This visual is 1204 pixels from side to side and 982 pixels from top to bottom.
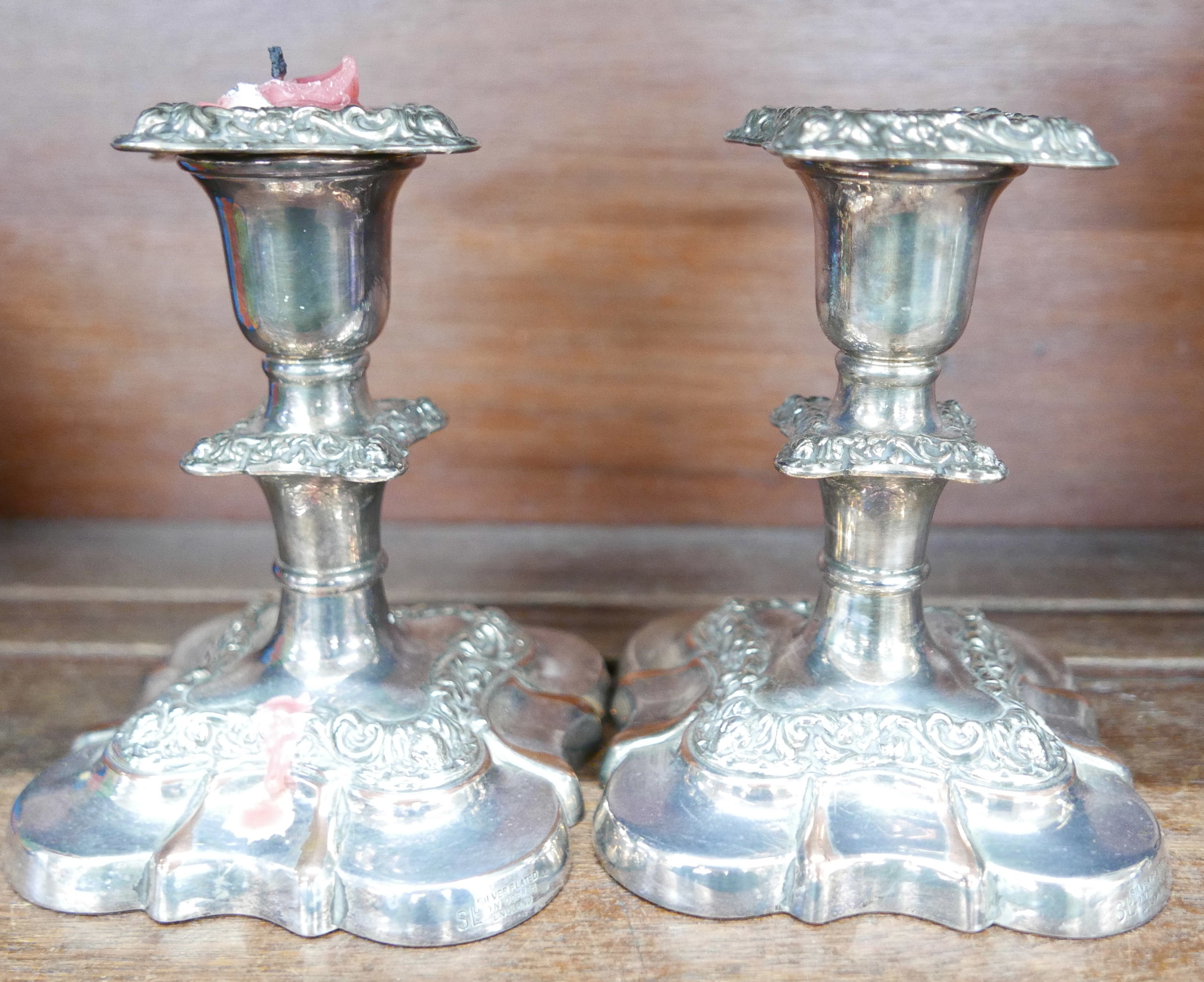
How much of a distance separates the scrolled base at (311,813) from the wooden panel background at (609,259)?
32 cm

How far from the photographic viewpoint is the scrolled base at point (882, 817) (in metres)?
0.47

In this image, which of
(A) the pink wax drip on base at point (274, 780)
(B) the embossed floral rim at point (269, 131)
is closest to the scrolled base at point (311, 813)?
(A) the pink wax drip on base at point (274, 780)

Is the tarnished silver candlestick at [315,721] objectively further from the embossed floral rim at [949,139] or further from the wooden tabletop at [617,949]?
the embossed floral rim at [949,139]

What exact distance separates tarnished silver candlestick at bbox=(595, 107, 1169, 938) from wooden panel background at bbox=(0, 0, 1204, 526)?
28cm

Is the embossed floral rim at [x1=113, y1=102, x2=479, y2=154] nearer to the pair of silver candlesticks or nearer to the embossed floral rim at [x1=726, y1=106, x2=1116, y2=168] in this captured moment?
the pair of silver candlesticks

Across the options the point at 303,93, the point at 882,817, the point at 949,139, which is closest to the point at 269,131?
the point at 303,93

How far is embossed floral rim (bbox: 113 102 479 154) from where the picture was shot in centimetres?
43

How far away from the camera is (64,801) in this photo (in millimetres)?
508

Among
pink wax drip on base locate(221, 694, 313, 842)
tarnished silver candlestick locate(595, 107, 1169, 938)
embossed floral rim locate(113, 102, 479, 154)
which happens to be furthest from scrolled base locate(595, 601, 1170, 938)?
embossed floral rim locate(113, 102, 479, 154)

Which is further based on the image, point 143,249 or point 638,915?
point 143,249

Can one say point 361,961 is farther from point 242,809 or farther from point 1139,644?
point 1139,644

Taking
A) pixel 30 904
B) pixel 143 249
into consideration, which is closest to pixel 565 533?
pixel 143 249

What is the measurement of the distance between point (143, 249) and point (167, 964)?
512 mm

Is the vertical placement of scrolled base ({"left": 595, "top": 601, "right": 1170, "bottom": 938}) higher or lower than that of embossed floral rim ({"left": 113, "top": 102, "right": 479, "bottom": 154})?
lower
